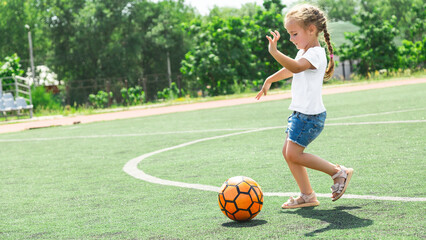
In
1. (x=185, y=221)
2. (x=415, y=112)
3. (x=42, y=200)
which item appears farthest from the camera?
(x=415, y=112)

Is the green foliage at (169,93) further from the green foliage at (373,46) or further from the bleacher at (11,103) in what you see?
the green foliage at (373,46)

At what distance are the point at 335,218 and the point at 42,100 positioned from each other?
23340mm

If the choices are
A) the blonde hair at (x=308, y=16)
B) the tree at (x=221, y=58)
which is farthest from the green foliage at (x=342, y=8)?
the blonde hair at (x=308, y=16)

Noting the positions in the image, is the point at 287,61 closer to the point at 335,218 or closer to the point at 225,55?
the point at 335,218

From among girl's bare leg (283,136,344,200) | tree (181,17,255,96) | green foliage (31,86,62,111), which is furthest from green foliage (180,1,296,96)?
girl's bare leg (283,136,344,200)

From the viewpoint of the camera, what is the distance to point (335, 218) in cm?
389

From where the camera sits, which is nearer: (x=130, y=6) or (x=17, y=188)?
(x=17, y=188)

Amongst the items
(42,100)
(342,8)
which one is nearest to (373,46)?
(42,100)

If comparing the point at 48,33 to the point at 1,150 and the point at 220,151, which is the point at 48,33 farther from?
the point at 220,151

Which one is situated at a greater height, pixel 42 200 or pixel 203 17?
pixel 203 17

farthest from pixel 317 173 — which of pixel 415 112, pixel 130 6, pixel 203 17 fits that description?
pixel 203 17

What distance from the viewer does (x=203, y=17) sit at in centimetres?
9419

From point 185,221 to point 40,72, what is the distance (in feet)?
194

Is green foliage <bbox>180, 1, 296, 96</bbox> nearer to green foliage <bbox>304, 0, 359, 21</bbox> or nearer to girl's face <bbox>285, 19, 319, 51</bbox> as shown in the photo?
girl's face <bbox>285, 19, 319, 51</bbox>
